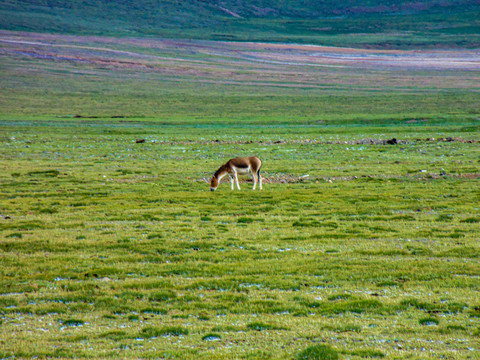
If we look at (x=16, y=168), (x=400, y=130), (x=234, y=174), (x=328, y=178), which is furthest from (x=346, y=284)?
(x=400, y=130)

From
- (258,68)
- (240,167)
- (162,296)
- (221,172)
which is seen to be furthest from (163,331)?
(258,68)

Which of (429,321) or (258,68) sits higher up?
(258,68)

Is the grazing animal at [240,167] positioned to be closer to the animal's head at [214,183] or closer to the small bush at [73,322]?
the animal's head at [214,183]

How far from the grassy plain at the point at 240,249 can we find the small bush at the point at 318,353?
0.12 feet

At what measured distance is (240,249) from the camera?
62.1 ft

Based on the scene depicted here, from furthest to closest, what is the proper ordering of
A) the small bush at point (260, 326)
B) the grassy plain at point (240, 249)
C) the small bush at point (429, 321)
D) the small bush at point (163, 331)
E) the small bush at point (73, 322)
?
the small bush at point (73, 322) → the small bush at point (429, 321) → the small bush at point (260, 326) → the small bush at point (163, 331) → the grassy plain at point (240, 249)

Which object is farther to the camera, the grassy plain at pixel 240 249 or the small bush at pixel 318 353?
the grassy plain at pixel 240 249

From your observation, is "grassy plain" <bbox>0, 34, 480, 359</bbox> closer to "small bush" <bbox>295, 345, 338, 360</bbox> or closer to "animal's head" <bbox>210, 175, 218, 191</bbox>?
"small bush" <bbox>295, 345, 338, 360</bbox>

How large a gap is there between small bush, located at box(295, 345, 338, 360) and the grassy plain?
35 millimetres

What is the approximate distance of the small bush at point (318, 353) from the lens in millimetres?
9812

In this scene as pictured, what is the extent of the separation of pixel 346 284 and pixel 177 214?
12130mm

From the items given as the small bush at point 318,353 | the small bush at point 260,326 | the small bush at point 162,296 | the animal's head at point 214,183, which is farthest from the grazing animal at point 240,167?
the small bush at point 318,353

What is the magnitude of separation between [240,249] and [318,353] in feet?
30.0

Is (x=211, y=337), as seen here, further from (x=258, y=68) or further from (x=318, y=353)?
(x=258, y=68)
